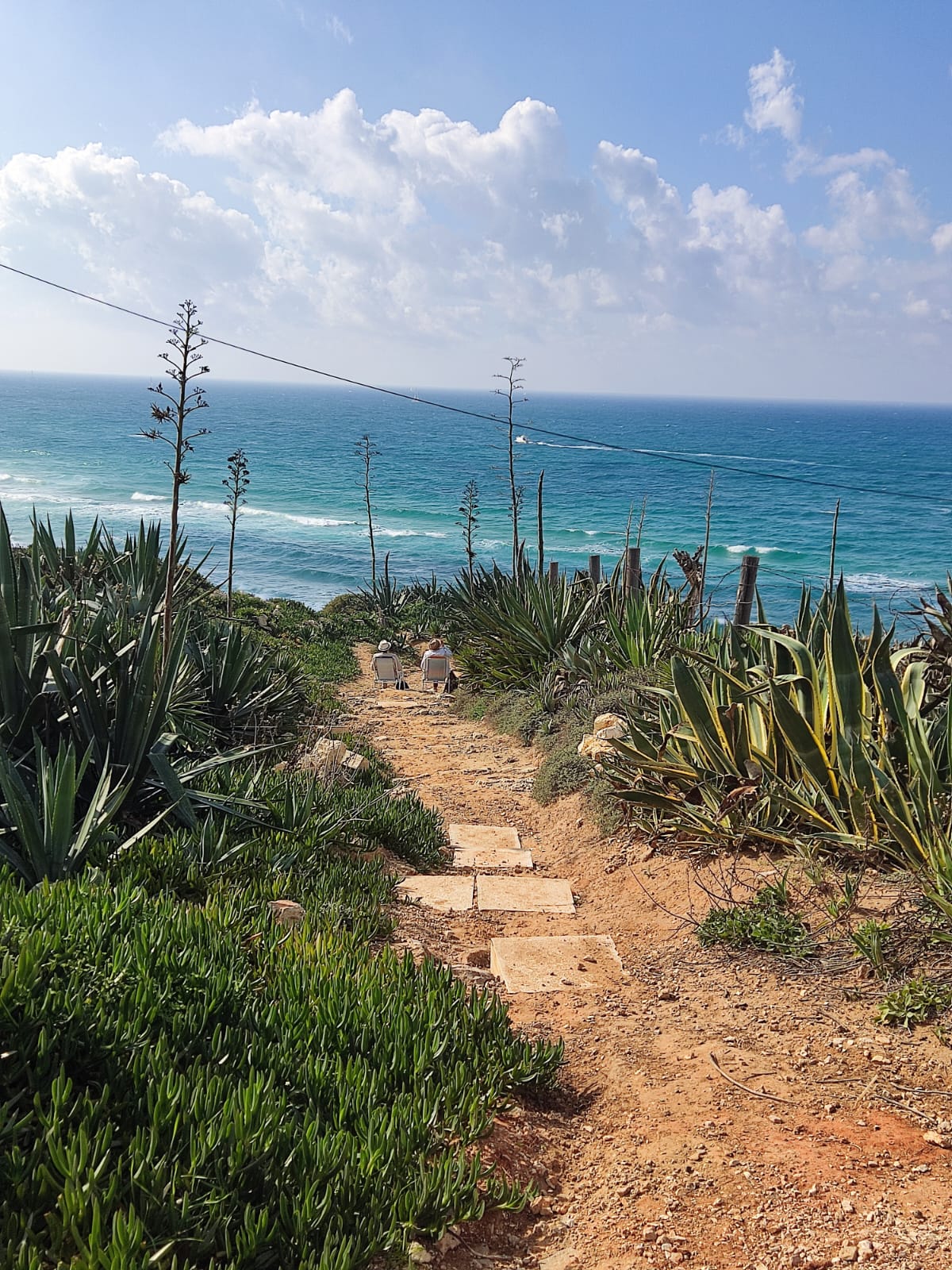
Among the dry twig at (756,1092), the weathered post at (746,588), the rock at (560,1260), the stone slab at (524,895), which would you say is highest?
the weathered post at (746,588)

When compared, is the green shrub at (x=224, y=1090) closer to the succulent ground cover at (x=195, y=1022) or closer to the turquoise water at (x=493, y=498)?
the succulent ground cover at (x=195, y=1022)

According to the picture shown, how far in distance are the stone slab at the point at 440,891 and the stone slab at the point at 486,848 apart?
1.96ft

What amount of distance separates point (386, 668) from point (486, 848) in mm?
8118

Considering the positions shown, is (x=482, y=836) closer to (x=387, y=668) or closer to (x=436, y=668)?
(x=436, y=668)

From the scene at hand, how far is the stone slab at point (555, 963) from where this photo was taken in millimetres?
4027

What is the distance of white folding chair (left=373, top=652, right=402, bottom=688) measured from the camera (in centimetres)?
1440

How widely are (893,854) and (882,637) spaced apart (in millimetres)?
1236

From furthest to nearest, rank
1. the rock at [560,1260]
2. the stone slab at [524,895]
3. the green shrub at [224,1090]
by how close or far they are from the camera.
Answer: the stone slab at [524,895] < the rock at [560,1260] < the green shrub at [224,1090]

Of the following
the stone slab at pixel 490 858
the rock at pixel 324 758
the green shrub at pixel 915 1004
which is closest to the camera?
the green shrub at pixel 915 1004

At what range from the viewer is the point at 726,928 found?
4.27 m

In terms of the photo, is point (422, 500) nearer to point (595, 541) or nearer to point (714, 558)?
point (595, 541)

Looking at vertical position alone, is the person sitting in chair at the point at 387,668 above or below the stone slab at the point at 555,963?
below

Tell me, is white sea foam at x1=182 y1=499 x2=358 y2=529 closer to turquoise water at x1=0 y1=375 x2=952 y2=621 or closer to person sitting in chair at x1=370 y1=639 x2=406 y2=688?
turquoise water at x1=0 y1=375 x2=952 y2=621

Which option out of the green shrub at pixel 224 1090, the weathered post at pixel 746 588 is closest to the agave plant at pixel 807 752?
the green shrub at pixel 224 1090
